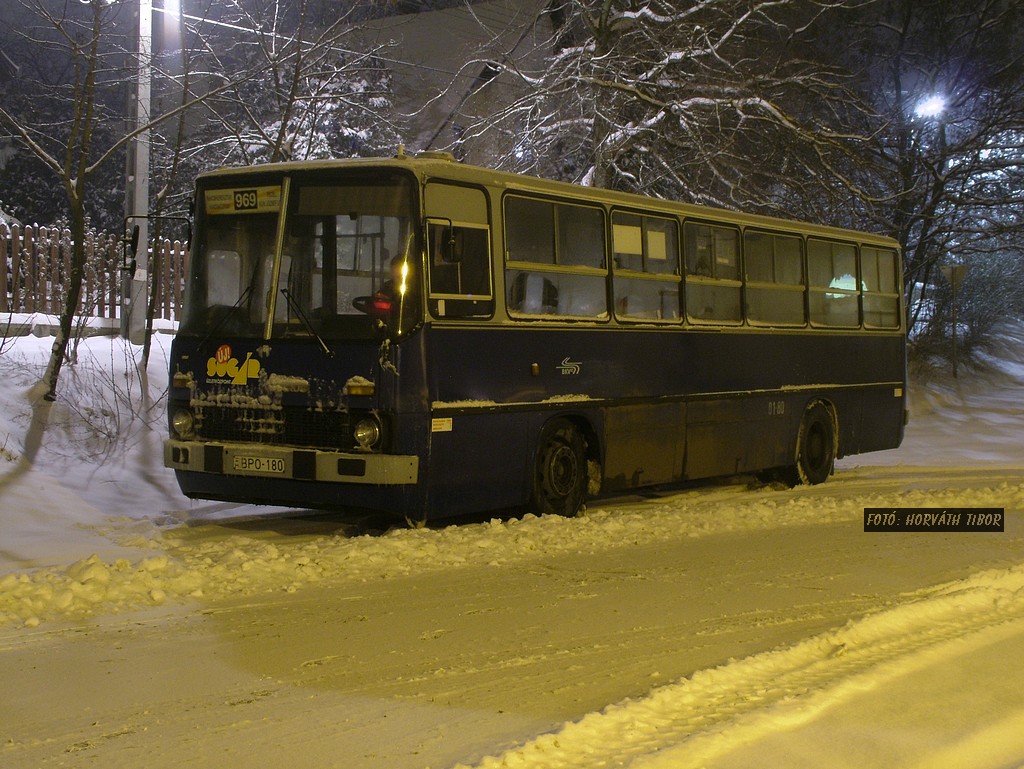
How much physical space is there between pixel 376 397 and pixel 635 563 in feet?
7.92

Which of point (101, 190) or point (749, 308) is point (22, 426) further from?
point (101, 190)

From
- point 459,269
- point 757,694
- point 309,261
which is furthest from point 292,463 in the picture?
point 757,694

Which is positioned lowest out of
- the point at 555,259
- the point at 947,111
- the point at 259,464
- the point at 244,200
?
the point at 259,464

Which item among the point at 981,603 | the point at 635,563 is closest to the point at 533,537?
the point at 635,563

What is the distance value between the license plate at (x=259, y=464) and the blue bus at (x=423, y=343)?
14mm

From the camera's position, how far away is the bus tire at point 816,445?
15.9 m

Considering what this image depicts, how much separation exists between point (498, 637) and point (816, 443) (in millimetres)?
9976

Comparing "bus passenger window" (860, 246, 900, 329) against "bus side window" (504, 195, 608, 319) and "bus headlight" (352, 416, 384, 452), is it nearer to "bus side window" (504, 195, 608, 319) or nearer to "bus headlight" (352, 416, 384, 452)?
"bus side window" (504, 195, 608, 319)

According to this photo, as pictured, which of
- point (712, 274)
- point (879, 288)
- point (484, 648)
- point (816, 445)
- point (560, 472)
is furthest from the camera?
point (879, 288)

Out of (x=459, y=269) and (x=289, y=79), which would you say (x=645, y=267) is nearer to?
(x=459, y=269)

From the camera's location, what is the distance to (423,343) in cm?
1012

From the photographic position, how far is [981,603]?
8.58m

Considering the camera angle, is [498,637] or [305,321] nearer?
[498,637]

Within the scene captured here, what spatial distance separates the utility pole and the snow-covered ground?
522 cm
